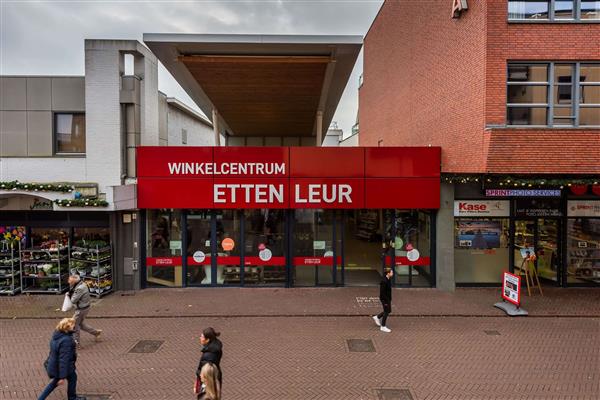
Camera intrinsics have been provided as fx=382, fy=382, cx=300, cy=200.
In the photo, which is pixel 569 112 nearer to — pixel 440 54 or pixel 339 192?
pixel 440 54

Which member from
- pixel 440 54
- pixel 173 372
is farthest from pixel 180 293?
pixel 440 54

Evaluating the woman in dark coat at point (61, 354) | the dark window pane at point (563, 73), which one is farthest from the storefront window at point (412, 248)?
the woman in dark coat at point (61, 354)

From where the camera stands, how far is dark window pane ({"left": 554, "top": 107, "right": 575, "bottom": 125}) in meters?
11.6

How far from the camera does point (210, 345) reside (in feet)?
18.0

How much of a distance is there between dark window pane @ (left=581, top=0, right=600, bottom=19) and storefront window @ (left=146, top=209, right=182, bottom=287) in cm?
1438

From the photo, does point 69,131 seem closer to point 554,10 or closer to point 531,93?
point 531,93

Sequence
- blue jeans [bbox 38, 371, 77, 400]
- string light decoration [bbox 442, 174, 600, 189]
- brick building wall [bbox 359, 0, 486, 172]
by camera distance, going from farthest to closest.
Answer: string light decoration [bbox 442, 174, 600, 189] < brick building wall [bbox 359, 0, 486, 172] < blue jeans [bbox 38, 371, 77, 400]

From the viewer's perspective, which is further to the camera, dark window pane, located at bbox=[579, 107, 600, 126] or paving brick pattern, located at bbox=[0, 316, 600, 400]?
dark window pane, located at bbox=[579, 107, 600, 126]

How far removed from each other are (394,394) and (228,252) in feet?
27.7

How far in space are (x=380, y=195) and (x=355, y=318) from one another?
15.3 feet

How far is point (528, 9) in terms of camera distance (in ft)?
37.2

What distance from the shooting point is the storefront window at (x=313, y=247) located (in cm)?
1392

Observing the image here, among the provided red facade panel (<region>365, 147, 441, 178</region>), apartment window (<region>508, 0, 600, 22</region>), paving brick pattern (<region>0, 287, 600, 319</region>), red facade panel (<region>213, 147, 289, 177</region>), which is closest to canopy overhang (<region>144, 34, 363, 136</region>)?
red facade panel (<region>213, 147, 289, 177</region>)

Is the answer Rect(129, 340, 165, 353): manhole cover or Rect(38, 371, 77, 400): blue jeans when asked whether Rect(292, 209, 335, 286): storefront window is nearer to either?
Rect(129, 340, 165, 353): manhole cover
